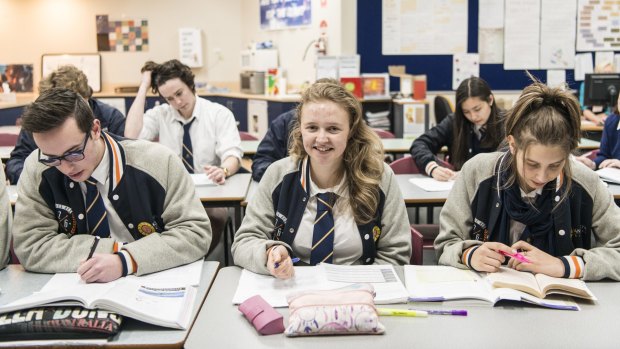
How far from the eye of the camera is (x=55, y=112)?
179cm

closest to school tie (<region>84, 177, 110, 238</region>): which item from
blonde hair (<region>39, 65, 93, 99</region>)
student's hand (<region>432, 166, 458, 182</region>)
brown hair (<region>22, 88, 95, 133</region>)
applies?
brown hair (<region>22, 88, 95, 133</region>)

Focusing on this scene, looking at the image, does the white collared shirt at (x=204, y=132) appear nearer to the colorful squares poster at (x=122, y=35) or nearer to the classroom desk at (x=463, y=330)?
the classroom desk at (x=463, y=330)

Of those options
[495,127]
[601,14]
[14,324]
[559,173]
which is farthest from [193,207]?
[601,14]

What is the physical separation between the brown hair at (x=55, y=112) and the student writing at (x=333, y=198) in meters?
0.61

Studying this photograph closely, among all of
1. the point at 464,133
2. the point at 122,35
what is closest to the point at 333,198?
the point at 464,133

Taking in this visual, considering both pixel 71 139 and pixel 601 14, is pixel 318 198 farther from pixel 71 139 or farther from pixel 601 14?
pixel 601 14

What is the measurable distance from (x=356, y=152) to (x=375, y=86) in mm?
4349

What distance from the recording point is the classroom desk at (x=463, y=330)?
1.41 meters

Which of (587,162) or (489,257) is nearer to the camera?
(489,257)

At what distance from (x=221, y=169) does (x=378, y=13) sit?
4103 mm

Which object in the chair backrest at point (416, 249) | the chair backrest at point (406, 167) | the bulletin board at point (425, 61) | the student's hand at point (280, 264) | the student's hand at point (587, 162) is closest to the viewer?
the student's hand at point (280, 264)

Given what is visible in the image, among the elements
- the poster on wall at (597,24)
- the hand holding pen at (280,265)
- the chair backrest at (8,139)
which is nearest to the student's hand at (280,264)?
the hand holding pen at (280,265)

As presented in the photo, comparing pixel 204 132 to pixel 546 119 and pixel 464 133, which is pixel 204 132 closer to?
pixel 464 133

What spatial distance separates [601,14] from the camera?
280 inches
